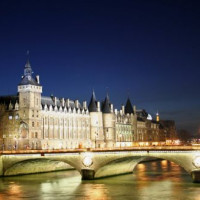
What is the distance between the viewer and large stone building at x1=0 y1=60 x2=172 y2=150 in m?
101

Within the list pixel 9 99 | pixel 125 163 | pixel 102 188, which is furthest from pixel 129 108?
pixel 102 188

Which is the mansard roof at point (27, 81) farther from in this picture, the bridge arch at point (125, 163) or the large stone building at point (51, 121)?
the bridge arch at point (125, 163)

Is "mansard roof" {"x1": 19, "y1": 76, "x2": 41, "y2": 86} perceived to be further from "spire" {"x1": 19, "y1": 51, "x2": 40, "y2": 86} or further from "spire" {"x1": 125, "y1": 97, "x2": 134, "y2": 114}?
"spire" {"x1": 125, "y1": 97, "x2": 134, "y2": 114}

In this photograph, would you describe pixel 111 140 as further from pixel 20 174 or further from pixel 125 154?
pixel 125 154

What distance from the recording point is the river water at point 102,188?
54.5 meters

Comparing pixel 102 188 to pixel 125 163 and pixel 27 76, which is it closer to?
pixel 125 163

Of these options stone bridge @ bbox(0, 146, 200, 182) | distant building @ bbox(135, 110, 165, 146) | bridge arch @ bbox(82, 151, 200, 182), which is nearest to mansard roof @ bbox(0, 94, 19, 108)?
stone bridge @ bbox(0, 146, 200, 182)

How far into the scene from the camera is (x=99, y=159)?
70.4 metres

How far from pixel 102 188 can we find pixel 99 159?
32.7 feet

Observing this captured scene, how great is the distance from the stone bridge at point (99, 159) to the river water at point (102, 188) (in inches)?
70.7

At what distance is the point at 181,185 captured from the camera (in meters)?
62.1

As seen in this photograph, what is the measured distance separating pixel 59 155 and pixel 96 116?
5244 centimetres

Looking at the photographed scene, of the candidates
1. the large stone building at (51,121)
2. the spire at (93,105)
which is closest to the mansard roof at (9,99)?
the large stone building at (51,121)

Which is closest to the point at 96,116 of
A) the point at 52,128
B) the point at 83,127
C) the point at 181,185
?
the point at 83,127
